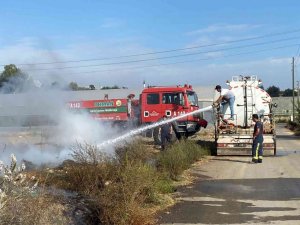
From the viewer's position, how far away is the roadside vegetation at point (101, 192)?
5.82 metres

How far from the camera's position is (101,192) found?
8.04 metres

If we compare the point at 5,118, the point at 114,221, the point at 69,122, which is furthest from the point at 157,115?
the point at 114,221

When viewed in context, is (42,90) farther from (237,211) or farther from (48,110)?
(237,211)

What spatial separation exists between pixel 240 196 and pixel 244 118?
996 centimetres

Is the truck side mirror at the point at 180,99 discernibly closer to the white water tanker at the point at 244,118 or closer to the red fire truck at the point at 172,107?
the red fire truck at the point at 172,107

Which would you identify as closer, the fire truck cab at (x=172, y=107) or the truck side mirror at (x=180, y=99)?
the fire truck cab at (x=172, y=107)

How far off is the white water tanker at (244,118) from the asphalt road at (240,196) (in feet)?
8.71

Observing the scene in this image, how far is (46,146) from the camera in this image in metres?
18.9

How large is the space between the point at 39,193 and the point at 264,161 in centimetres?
1227

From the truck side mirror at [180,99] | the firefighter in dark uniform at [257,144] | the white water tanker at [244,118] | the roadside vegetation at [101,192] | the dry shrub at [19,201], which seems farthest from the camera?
the truck side mirror at [180,99]

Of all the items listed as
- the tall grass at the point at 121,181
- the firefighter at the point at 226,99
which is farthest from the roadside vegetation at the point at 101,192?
the firefighter at the point at 226,99

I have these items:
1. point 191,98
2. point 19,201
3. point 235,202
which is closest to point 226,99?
point 191,98

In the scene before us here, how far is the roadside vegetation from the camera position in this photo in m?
5.82

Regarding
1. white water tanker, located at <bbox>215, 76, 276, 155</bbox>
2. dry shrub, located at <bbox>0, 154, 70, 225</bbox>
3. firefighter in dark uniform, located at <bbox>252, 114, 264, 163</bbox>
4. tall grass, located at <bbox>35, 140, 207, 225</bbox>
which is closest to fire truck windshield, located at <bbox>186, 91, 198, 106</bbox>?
white water tanker, located at <bbox>215, 76, 276, 155</bbox>
